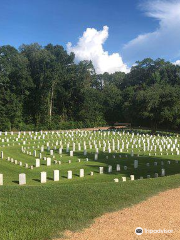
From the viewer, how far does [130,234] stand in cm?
556

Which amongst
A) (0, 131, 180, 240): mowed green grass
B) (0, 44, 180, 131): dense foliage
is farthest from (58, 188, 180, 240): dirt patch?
(0, 44, 180, 131): dense foliage

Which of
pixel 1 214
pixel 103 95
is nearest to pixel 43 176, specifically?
pixel 1 214

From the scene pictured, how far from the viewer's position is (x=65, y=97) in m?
67.2

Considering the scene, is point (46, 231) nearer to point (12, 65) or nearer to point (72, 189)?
point (72, 189)

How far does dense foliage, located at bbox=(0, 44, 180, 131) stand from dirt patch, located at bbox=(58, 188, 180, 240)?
3867cm

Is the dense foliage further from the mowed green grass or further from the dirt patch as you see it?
the dirt patch

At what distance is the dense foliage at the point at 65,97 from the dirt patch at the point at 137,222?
3867cm

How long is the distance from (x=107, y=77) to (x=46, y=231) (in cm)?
9859

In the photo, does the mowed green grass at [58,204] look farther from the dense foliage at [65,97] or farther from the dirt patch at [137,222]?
the dense foliage at [65,97]

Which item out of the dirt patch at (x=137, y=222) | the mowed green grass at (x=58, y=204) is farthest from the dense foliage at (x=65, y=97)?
the dirt patch at (x=137, y=222)

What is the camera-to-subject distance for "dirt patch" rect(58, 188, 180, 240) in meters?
5.48

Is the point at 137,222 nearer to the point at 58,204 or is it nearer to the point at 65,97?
the point at 58,204

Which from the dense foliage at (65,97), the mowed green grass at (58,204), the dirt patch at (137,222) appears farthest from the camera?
the dense foliage at (65,97)

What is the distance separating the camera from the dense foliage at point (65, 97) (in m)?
47.6
